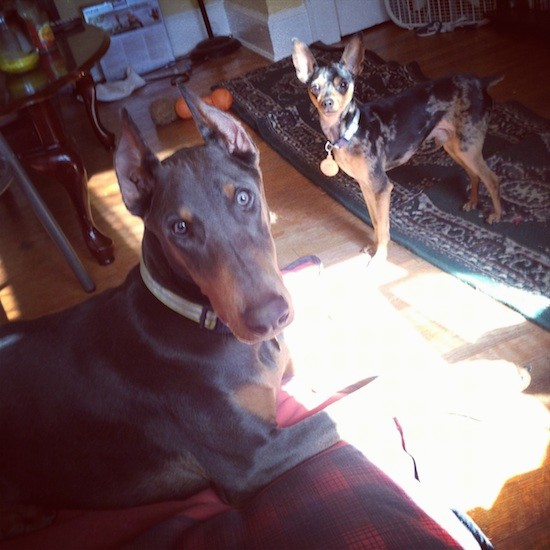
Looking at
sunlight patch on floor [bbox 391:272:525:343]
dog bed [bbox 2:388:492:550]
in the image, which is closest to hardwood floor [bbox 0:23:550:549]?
sunlight patch on floor [bbox 391:272:525:343]

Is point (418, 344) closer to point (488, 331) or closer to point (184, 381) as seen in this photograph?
point (488, 331)

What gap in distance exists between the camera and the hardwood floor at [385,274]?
5.76ft

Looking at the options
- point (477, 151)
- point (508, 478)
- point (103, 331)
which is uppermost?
point (103, 331)

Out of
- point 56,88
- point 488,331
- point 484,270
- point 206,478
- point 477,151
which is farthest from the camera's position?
point 56,88

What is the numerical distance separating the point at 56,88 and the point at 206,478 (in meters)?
2.17

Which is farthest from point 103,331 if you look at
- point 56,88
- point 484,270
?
point 56,88

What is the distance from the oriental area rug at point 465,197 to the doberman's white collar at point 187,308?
1.27 metres

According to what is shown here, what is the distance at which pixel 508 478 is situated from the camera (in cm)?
168

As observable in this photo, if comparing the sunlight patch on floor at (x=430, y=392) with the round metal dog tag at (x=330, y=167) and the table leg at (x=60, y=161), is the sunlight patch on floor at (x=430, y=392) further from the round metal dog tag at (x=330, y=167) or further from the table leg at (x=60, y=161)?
the table leg at (x=60, y=161)

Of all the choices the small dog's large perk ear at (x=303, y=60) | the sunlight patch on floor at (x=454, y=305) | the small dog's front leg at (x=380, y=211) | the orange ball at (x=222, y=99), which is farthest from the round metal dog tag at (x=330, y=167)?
the orange ball at (x=222, y=99)

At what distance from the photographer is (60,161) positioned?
2990mm

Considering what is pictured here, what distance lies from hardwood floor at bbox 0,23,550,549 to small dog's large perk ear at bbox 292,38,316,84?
2.56ft

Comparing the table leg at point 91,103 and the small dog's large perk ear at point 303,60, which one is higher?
the small dog's large perk ear at point 303,60

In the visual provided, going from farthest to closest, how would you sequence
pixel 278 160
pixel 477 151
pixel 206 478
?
pixel 278 160 < pixel 477 151 < pixel 206 478
